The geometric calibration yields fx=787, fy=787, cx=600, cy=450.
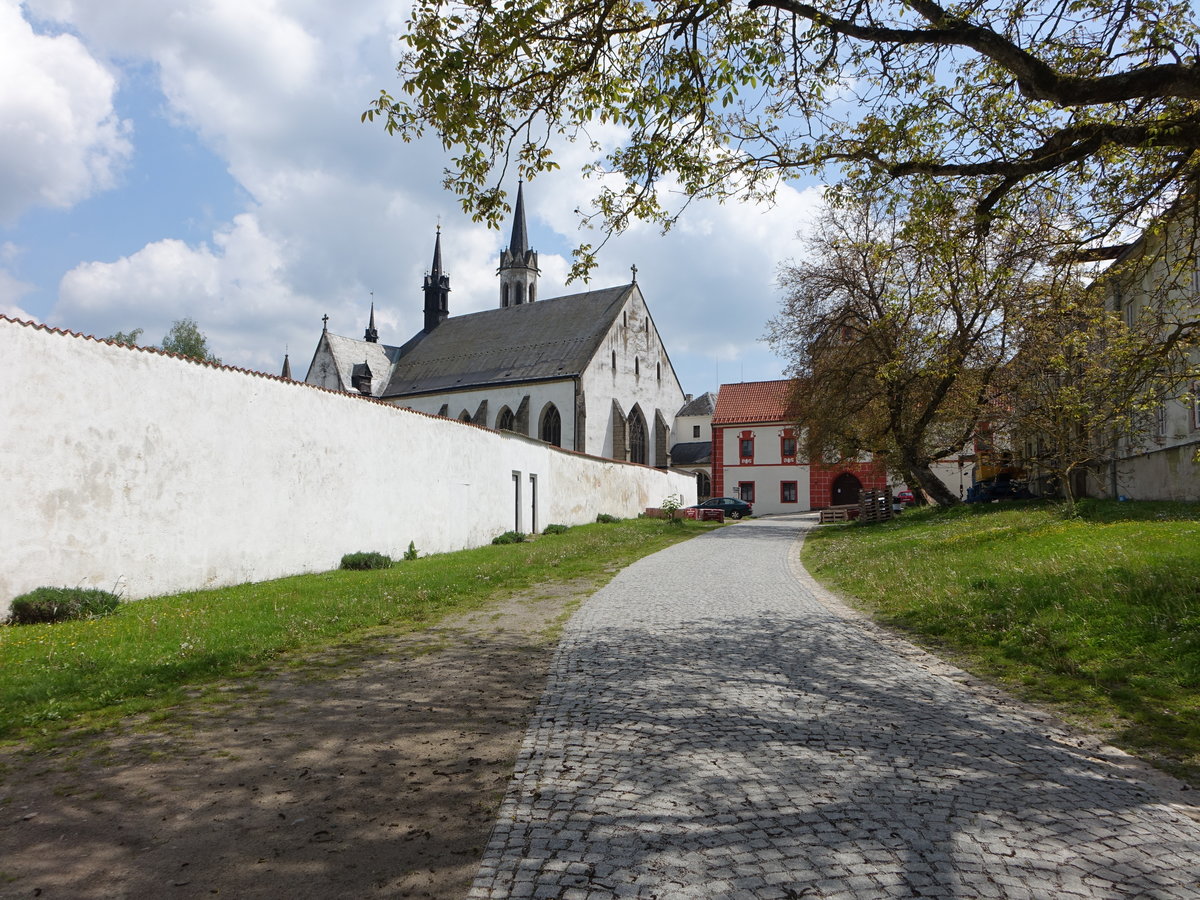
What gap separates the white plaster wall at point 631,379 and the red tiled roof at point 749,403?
4.05m

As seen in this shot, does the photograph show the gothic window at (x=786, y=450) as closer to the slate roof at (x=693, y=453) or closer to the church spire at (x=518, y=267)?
the slate roof at (x=693, y=453)

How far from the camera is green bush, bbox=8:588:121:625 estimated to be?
8.93m

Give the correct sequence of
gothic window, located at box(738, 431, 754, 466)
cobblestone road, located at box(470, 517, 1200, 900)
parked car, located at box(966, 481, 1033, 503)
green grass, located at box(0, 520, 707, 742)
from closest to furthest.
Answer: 1. cobblestone road, located at box(470, 517, 1200, 900)
2. green grass, located at box(0, 520, 707, 742)
3. parked car, located at box(966, 481, 1033, 503)
4. gothic window, located at box(738, 431, 754, 466)

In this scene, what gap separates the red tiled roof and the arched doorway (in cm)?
553

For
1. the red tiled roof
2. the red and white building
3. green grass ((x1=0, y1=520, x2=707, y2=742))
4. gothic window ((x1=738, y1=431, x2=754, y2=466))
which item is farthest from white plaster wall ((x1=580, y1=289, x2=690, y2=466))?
green grass ((x1=0, y1=520, x2=707, y2=742))

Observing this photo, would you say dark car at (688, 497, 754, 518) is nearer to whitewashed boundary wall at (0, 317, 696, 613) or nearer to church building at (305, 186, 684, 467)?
church building at (305, 186, 684, 467)

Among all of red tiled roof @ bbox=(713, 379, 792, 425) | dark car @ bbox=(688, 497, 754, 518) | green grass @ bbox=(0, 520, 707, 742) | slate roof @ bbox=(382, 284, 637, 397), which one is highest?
slate roof @ bbox=(382, 284, 637, 397)

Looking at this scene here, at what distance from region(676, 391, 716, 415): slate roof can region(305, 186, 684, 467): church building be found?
65 cm

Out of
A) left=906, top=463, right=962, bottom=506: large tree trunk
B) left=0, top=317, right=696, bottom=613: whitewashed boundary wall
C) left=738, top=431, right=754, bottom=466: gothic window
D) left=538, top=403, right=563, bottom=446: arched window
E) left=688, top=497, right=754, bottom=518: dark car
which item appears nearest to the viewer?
left=0, top=317, right=696, bottom=613: whitewashed boundary wall

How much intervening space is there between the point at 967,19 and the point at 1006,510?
18.7 metres

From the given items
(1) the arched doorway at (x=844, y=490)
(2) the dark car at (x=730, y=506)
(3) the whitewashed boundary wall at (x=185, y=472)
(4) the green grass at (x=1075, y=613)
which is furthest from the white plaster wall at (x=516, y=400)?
(4) the green grass at (x=1075, y=613)

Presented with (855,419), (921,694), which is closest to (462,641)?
(921,694)

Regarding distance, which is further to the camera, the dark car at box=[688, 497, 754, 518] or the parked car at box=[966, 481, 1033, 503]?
the dark car at box=[688, 497, 754, 518]

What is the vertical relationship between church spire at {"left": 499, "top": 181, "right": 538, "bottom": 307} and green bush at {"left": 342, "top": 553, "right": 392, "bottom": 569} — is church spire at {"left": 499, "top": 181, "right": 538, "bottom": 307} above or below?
above
